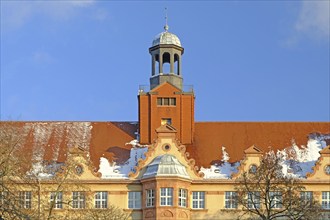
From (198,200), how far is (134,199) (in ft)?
15.9

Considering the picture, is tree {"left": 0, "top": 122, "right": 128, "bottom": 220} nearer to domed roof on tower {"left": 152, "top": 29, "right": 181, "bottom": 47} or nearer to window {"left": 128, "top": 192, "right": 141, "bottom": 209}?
window {"left": 128, "top": 192, "right": 141, "bottom": 209}

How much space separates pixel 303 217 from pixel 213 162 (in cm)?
1398

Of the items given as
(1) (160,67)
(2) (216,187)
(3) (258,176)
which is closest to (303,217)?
(3) (258,176)

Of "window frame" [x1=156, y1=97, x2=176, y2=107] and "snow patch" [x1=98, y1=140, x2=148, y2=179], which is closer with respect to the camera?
"snow patch" [x1=98, y1=140, x2=148, y2=179]

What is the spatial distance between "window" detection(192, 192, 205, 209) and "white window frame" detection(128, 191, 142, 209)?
4121mm

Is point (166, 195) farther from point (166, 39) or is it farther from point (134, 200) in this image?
point (166, 39)

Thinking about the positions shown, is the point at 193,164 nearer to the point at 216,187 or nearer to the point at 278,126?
the point at 216,187

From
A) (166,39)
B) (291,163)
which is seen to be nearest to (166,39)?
(166,39)

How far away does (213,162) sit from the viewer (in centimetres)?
5575

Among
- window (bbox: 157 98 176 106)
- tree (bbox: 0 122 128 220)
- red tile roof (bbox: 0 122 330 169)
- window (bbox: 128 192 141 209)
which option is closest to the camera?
tree (bbox: 0 122 128 220)

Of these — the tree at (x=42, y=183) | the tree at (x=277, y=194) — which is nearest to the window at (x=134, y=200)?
the tree at (x=42, y=183)

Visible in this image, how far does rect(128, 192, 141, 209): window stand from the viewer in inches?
2125

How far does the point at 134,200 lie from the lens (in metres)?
54.2

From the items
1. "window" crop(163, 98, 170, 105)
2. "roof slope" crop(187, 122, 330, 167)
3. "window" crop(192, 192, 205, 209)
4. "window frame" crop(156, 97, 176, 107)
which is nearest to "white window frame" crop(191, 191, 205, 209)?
"window" crop(192, 192, 205, 209)
